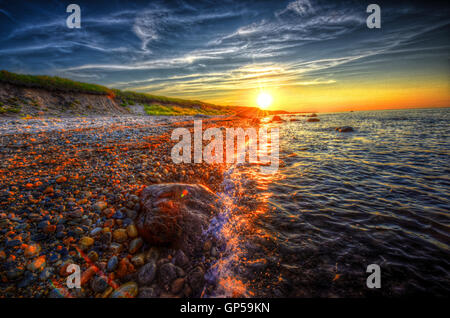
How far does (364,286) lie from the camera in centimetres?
264

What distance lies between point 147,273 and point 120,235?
970mm

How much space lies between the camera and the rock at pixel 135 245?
9.69 ft

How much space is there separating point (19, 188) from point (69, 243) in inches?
102

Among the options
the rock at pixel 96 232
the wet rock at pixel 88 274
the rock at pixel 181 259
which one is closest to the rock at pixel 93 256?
the wet rock at pixel 88 274

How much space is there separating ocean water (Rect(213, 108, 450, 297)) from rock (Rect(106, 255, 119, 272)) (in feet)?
5.30

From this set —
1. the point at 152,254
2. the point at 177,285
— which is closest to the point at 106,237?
the point at 152,254

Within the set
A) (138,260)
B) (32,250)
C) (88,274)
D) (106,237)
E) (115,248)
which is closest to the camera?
(88,274)

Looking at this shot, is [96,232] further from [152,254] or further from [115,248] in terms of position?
Result: [152,254]

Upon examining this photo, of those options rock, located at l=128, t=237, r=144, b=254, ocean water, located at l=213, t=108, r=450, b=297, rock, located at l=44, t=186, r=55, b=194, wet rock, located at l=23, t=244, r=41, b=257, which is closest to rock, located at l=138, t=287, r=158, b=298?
rock, located at l=128, t=237, r=144, b=254

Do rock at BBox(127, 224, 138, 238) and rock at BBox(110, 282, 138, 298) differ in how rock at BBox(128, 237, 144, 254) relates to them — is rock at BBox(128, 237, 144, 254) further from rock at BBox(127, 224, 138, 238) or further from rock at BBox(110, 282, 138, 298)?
rock at BBox(110, 282, 138, 298)

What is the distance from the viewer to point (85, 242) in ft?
9.23

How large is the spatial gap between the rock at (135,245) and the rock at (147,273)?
0.42 metres

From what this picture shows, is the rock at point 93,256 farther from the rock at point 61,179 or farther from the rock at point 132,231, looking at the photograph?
the rock at point 61,179
